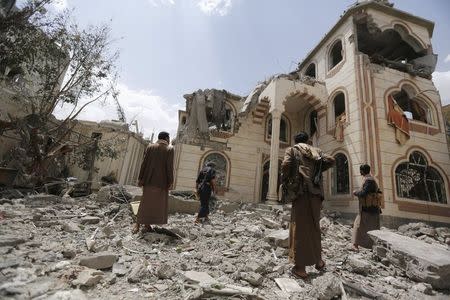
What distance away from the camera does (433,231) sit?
7.60m

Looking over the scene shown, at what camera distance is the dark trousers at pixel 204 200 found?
633 centimetres

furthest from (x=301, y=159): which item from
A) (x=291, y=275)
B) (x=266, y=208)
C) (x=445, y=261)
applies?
(x=266, y=208)

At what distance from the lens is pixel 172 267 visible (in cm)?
282

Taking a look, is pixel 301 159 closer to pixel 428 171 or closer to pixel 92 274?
pixel 92 274

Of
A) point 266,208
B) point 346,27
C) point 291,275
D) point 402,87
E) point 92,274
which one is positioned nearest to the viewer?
point 92,274

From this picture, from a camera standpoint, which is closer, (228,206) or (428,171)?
(228,206)

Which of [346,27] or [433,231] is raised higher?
[346,27]

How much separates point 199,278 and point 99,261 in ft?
3.48

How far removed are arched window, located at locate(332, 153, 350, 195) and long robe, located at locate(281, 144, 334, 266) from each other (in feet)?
24.5

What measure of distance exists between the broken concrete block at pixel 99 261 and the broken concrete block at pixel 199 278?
814mm

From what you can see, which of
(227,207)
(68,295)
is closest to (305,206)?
(68,295)

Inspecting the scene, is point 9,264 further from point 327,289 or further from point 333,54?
point 333,54

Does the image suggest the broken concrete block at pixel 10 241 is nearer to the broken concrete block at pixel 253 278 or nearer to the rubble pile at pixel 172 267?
the rubble pile at pixel 172 267

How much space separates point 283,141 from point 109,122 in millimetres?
11855
